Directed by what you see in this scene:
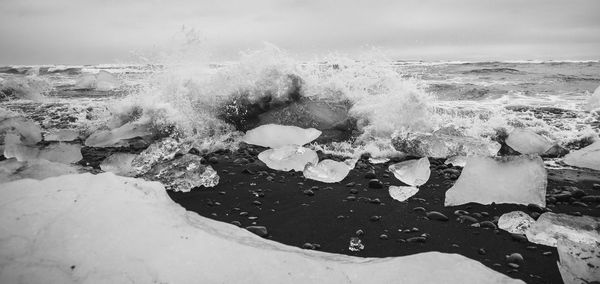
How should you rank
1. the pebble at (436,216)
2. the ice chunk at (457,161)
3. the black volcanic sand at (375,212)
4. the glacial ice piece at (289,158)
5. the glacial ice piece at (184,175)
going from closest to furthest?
the black volcanic sand at (375,212)
the pebble at (436,216)
the glacial ice piece at (184,175)
the glacial ice piece at (289,158)
the ice chunk at (457,161)

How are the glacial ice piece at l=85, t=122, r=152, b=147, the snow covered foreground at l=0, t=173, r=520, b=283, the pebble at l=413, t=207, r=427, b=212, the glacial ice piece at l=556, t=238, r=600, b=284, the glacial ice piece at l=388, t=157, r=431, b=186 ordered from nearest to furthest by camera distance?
1. the snow covered foreground at l=0, t=173, r=520, b=283
2. the glacial ice piece at l=556, t=238, r=600, b=284
3. the pebble at l=413, t=207, r=427, b=212
4. the glacial ice piece at l=388, t=157, r=431, b=186
5. the glacial ice piece at l=85, t=122, r=152, b=147

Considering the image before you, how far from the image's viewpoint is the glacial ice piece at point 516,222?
7.27 feet

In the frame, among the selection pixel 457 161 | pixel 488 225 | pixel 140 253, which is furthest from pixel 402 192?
pixel 140 253

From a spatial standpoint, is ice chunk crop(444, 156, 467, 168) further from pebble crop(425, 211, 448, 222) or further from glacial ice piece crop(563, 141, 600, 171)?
pebble crop(425, 211, 448, 222)

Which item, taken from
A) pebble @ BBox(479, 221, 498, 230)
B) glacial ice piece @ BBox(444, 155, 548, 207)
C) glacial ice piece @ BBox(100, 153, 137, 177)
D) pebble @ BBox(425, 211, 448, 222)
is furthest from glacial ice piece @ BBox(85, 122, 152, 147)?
pebble @ BBox(479, 221, 498, 230)

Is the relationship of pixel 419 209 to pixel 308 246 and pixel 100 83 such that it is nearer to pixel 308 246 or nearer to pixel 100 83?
pixel 308 246

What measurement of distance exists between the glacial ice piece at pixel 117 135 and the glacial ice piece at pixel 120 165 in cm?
94

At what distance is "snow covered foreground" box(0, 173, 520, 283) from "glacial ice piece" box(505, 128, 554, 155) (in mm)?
2852

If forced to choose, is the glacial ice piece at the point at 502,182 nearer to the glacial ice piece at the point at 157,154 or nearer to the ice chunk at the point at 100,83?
the glacial ice piece at the point at 157,154

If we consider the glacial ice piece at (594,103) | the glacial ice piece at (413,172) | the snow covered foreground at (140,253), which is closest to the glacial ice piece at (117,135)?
the snow covered foreground at (140,253)

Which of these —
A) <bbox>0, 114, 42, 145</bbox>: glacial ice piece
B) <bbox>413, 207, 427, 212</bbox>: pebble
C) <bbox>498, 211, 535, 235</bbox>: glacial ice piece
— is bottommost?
<bbox>413, 207, 427, 212</bbox>: pebble

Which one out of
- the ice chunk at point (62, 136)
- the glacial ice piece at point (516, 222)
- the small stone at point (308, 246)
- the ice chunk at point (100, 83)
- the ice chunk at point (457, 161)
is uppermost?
the ice chunk at point (100, 83)

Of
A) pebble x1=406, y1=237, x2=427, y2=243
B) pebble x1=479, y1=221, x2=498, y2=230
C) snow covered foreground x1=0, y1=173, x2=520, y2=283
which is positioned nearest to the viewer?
snow covered foreground x1=0, y1=173, x2=520, y2=283

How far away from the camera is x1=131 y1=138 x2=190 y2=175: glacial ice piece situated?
11.0 feet
